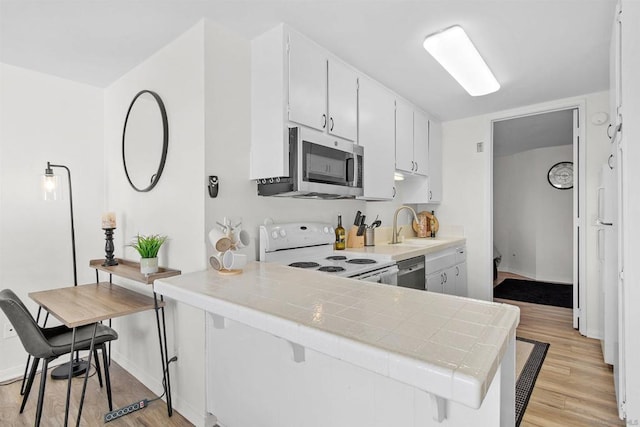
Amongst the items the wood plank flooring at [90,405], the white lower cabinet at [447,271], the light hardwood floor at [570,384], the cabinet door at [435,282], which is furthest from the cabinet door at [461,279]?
the wood plank flooring at [90,405]

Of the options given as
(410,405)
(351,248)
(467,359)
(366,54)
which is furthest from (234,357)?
(366,54)

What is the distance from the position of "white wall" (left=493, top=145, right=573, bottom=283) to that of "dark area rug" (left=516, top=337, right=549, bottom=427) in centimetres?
325

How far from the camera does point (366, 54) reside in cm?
229

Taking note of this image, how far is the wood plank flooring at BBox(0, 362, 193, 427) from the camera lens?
1892 millimetres

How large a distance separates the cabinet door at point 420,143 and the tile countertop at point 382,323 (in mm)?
2355

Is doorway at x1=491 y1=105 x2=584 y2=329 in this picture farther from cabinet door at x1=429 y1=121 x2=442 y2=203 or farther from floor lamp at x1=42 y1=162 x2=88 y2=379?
floor lamp at x1=42 y1=162 x2=88 y2=379

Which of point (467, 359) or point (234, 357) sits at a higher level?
point (467, 359)

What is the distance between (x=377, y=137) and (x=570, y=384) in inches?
88.2

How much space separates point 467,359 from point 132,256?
8.22 feet

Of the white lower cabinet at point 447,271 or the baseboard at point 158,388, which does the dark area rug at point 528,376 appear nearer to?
the white lower cabinet at point 447,271

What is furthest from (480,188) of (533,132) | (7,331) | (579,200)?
(7,331)

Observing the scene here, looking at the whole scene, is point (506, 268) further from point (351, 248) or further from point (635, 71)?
point (635, 71)

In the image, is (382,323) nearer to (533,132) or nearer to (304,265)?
(304,265)

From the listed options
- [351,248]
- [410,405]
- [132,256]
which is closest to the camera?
[410,405]
